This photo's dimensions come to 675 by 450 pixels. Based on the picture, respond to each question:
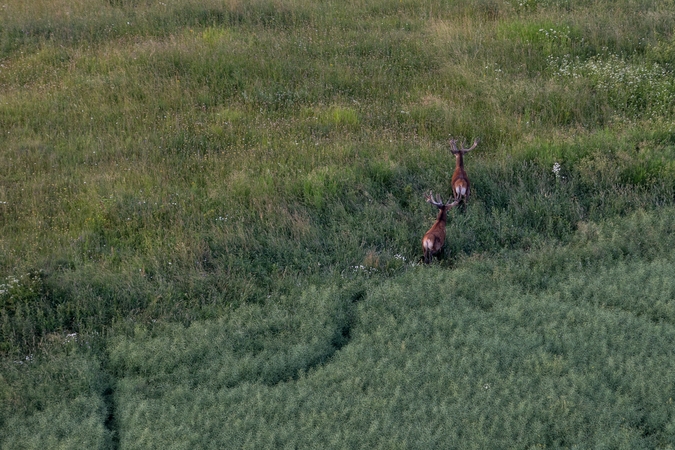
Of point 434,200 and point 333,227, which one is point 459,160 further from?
point 333,227

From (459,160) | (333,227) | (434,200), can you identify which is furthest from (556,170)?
(333,227)

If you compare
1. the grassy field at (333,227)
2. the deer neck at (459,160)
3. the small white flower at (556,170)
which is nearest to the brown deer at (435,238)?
the grassy field at (333,227)

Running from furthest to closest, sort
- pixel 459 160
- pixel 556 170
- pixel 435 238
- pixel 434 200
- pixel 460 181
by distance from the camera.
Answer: pixel 556 170
pixel 459 160
pixel 460 181
pixel 434 200
pixel 435 238

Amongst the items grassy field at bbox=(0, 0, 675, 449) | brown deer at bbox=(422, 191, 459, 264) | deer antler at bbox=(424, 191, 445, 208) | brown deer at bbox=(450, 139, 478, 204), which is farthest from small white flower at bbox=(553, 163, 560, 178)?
brown deer at bbox=(422, 191, 459, 264)

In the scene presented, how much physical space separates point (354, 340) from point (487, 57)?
697cm

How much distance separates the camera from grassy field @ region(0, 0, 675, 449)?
20.2ft

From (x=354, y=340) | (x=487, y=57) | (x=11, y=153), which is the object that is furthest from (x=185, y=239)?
(x=487, y=57)

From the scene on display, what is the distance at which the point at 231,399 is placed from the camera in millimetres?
6320

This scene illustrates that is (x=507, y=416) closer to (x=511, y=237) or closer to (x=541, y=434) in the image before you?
(x=541, y=434)

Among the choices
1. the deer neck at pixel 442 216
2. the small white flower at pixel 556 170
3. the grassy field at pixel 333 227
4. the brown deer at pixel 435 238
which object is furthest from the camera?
the small white flower at pixel 556 170

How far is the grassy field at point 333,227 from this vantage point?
20.2 feet

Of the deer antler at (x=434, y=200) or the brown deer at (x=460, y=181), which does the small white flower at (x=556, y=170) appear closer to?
the brown deer at (x=460, y=181)

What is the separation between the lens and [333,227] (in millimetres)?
8672

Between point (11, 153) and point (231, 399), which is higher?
point (11, 153)
